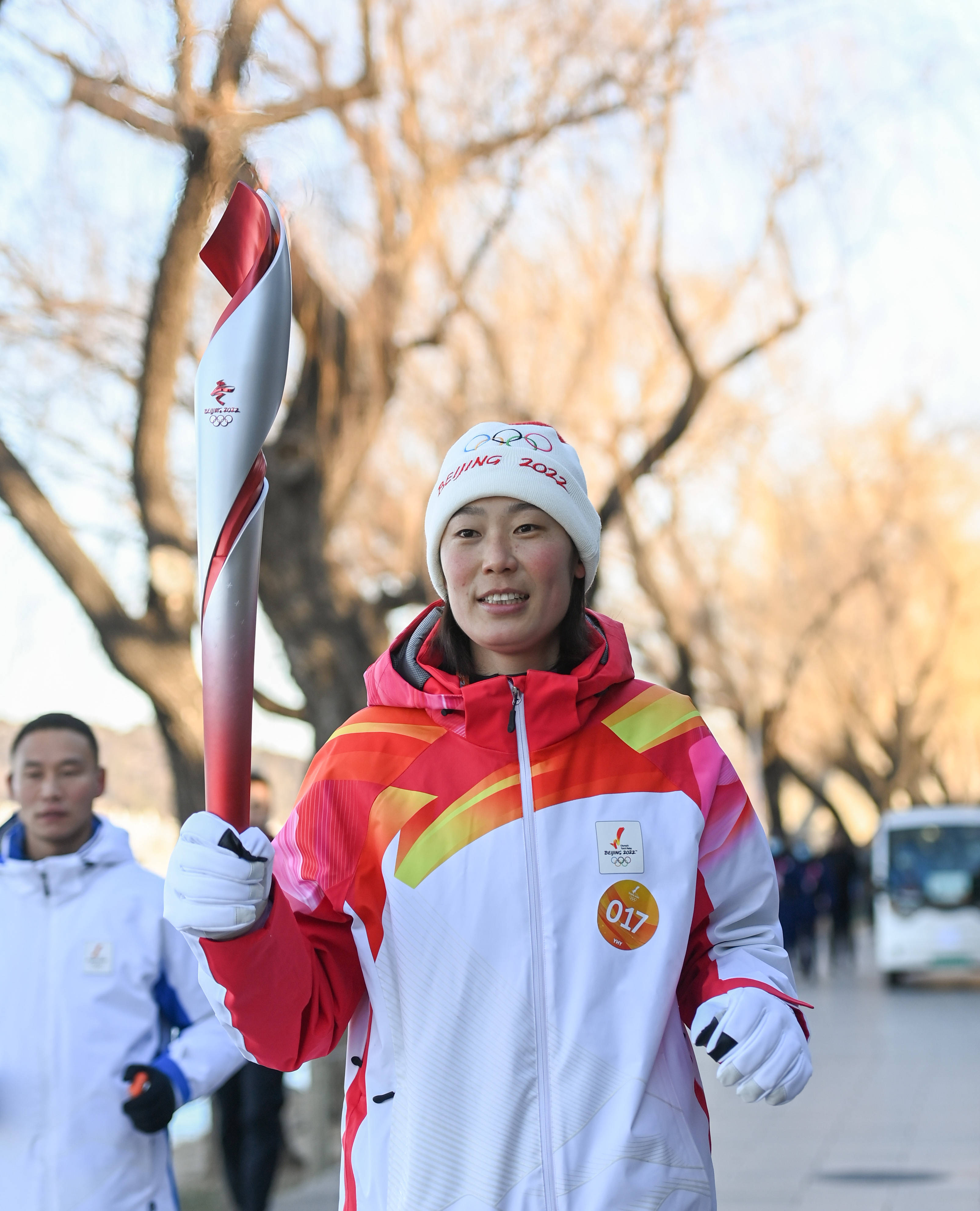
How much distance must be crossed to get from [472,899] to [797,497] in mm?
18495

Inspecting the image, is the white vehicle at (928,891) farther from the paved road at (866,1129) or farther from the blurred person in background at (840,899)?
the paved road at (866,1129)

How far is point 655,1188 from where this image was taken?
1.97 m

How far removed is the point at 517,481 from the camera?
7.35ft

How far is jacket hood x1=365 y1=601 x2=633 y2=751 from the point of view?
2.11m

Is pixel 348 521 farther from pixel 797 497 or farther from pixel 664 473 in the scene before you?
pixel 797 497

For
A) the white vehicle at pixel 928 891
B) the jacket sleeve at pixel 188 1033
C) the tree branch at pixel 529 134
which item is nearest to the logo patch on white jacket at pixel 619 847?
the jacket sleeve at pixel 188 1033

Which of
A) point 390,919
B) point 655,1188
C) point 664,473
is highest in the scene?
point 664,473

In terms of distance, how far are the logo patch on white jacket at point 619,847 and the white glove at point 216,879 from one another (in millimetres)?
450

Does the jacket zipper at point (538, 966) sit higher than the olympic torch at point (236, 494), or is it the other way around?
the olympic torch at point (236, 494)

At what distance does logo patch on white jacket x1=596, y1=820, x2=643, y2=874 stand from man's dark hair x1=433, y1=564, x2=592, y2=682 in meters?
0.28

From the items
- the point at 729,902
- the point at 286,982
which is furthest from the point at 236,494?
the point at 729,902

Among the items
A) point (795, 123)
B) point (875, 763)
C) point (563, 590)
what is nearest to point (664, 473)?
point (795, 123)

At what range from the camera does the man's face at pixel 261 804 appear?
19.7ft

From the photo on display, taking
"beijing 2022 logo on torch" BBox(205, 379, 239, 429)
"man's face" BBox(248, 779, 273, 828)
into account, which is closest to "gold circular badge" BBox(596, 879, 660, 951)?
"beijing 2022 logo on torch" BBox(205, 379, 239, 429)
